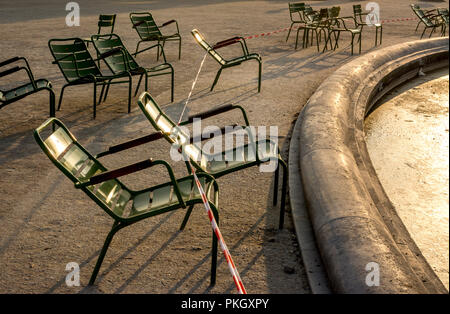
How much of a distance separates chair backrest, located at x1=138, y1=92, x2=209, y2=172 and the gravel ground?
1.60 feet

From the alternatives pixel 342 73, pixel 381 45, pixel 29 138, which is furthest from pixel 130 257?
pixel 381 45

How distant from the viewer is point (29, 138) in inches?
248

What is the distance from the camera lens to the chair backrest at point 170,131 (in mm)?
4234

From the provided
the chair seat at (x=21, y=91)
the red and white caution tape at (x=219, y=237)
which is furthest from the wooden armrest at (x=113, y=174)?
the chair seat at (x=21, y=91)

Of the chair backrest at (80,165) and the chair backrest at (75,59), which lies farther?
the chair backrest at (75,59)

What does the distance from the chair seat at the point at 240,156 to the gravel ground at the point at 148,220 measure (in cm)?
46

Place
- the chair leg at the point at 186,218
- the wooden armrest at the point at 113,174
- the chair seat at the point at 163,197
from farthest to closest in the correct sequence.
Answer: the chair leg at the point at 186,218 → the chair seat at the point at 163,197 → the wooden armrest at the point at 113,174

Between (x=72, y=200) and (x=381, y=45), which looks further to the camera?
(x=381, y=45)

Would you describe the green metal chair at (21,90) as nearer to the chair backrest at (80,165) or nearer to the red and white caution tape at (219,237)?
the chair backrest at (80,165)

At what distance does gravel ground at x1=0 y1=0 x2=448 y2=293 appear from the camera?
3521 mm
